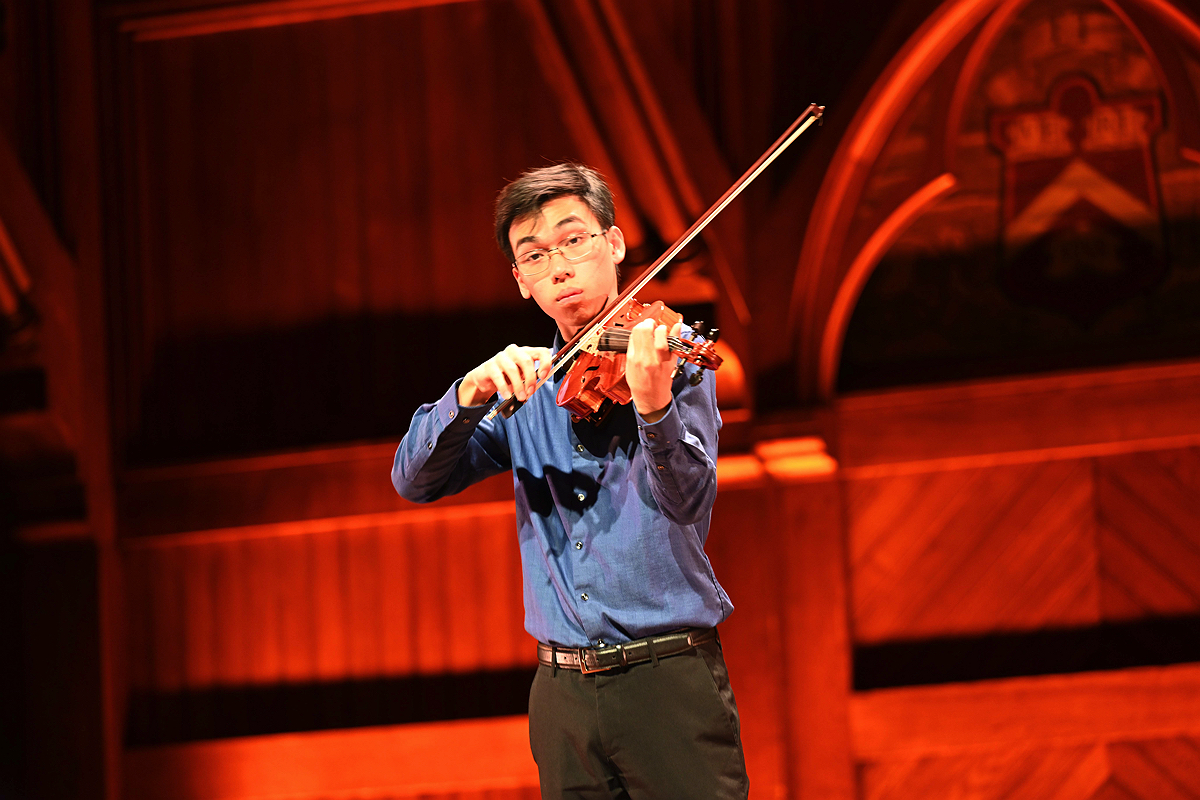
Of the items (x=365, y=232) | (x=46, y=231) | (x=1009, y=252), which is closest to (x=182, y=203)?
(x=46, y=231)

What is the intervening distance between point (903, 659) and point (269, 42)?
2959mm

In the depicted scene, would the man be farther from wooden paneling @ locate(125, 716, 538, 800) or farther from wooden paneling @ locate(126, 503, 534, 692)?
wooden paneling @ locate(125, 716, 538, 800)

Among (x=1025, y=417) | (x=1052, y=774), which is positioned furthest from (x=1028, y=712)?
(x=1025, y=417)

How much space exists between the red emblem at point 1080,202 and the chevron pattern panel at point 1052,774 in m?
1.31

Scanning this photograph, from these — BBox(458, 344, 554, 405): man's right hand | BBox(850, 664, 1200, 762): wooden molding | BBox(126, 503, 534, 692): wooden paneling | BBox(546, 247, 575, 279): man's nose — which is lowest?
BBox(850, 664, 1200, 762): wooden molding

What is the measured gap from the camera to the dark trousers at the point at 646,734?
154 cm

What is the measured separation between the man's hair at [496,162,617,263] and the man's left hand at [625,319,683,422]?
0.35m

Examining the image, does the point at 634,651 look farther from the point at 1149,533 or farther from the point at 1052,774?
the point at 1149,533

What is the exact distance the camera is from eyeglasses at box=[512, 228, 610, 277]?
170cm

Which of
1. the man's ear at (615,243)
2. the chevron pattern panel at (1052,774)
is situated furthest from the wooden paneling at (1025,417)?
the man's ear at (615,243)

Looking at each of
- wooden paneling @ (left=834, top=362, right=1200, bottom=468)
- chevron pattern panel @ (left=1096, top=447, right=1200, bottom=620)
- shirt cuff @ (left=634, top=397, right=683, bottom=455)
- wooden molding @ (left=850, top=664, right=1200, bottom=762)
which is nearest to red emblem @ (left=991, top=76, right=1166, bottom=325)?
wooden paneling @ (left=834, top=362, right=1200, bottom=468)

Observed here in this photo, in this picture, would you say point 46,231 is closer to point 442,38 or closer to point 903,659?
point 442,38

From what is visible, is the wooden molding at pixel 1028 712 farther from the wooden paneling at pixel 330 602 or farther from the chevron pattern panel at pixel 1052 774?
the wooden paneling at pixel 330 602

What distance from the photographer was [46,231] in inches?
137
